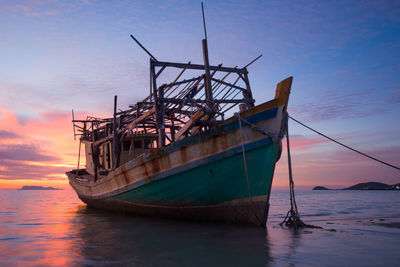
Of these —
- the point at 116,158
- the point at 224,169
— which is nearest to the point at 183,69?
the point at 224,169

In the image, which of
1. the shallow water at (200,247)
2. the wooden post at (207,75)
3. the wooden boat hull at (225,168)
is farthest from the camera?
the wooden post at (207,75)

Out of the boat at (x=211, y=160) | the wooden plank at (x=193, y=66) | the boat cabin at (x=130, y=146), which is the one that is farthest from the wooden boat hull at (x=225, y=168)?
the boat cabin at (x=130, y=146)

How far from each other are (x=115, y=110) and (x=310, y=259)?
1133 centimetres

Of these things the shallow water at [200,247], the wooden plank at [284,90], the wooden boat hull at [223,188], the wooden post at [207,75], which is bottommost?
the shallow water at [200,247]

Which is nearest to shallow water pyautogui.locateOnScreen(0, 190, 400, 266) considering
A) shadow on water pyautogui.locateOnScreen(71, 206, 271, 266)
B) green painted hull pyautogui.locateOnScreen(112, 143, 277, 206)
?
shadow on water pyautogui.locateOnScreen(71, 206, 271, 266)

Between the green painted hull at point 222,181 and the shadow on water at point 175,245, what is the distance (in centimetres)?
89

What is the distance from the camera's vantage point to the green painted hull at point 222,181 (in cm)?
913

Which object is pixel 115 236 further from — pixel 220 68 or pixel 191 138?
pixel 220 68

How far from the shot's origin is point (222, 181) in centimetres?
952

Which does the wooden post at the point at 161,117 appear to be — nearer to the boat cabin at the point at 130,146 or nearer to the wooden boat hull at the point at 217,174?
the wooden boat hull at the point at 217,174

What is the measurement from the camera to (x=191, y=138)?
9.97 metres

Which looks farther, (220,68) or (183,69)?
(220,68)

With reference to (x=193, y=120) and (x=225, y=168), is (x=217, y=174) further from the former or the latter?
(x=193, y=120)

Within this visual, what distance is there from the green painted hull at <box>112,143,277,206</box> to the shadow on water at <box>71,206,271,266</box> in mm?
892
